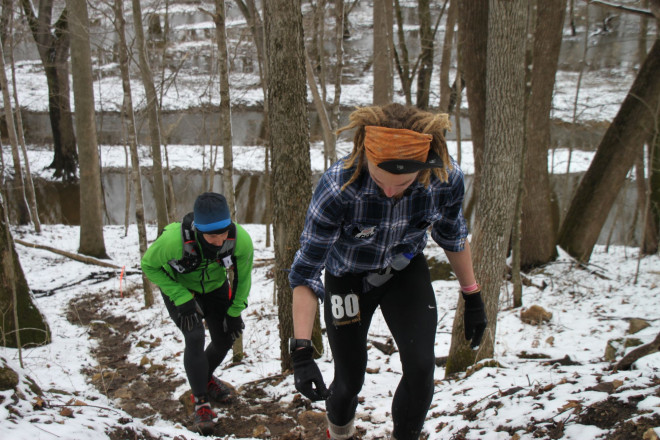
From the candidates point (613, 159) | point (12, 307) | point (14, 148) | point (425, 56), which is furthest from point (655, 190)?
point (14, 148)

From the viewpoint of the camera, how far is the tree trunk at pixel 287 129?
3875mm

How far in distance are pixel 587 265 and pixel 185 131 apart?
25.4 m

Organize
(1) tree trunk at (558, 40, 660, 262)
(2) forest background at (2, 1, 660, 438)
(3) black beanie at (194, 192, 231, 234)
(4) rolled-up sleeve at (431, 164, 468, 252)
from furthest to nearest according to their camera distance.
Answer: (1) tree trunk at (558, 40, 660, 262) < (2) forest background at (2, 1, 660, 438) < (3) black beanie at (194, 192, 231, 234) < (4) rolled-up sleeve at (431, 164, 468, 252)

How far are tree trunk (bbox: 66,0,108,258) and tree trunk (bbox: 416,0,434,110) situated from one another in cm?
925

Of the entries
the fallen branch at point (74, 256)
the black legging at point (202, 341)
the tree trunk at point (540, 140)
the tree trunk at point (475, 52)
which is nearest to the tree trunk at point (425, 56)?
the tree trunk at point (540, 140)

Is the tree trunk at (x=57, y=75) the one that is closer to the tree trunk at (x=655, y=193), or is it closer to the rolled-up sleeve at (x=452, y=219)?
the rolled-up sleeve at (x=452, y=219)

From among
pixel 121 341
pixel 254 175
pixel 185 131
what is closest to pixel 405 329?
pixel 121 341

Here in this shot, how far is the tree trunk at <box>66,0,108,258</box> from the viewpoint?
10500mm

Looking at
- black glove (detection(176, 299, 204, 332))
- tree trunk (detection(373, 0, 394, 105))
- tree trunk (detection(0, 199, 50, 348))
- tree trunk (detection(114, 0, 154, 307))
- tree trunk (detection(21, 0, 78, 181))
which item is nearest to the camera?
black glove (detection(176, 299, 204, 332))

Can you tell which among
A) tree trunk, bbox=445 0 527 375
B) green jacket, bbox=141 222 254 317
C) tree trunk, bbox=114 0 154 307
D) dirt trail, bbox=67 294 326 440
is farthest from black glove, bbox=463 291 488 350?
tree trunk, bbox=114 0 154 307

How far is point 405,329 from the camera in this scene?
2.42m

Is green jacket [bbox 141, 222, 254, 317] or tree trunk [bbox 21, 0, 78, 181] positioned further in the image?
tree trunk [bbox 21, 0, 78, 181]

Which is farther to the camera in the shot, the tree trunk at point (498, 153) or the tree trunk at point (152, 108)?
the tree trunk at point (152, 108)

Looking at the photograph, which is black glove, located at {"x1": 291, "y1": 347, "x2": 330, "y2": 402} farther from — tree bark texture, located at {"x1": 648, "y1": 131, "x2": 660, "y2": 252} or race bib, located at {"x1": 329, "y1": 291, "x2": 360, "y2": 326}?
tree bark texture, located at {"x1": 648, "y1": 131, "x2": 660, "y2": 252}
